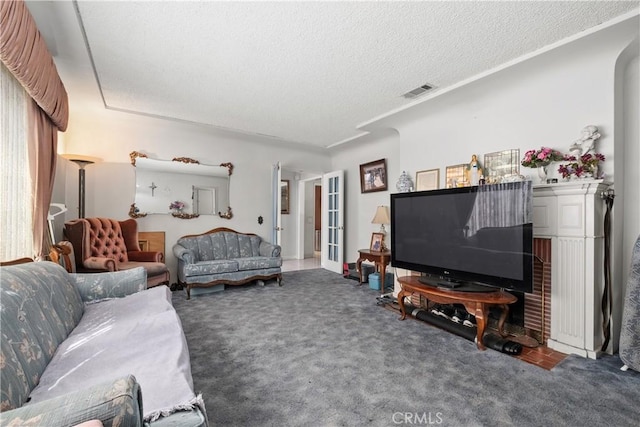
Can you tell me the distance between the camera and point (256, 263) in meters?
4.27

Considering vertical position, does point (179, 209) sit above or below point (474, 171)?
below

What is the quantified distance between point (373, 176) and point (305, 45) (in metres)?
3.07

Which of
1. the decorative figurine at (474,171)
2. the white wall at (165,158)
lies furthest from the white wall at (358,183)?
the decorative figurine at (474,171)

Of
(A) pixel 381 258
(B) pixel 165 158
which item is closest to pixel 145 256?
(B) pixel 165 158

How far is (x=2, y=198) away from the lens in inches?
76.5

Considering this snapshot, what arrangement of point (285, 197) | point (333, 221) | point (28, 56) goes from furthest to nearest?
point (285, 197), point (333, 221), point (28, 56)

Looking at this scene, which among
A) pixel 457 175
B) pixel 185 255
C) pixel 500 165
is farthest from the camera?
pixel 185 255

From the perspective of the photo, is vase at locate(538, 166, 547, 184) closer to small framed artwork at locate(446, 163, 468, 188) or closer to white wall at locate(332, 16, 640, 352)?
white wall at locate(332, 16, 640, 352)

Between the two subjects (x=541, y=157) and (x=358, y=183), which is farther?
(x=358, y=183)

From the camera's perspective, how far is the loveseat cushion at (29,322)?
990 mm

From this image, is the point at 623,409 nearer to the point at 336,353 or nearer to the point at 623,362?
the point at 623,362

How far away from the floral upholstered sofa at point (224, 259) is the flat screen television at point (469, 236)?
2.08 metres

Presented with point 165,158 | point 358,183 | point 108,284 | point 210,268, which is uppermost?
point 165,158

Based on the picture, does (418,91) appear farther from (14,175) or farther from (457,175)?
(14,175)
